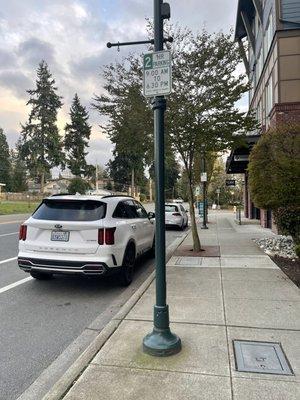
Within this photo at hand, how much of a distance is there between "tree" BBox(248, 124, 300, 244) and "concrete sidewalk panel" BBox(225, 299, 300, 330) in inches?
161

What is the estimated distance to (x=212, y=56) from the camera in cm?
1038

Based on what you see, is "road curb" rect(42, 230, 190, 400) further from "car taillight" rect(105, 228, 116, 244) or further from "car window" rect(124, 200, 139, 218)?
"car window" rect(124, 200, 139, 218)

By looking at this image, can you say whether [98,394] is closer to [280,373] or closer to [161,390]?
[161,390]

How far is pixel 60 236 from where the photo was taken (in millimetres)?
6812

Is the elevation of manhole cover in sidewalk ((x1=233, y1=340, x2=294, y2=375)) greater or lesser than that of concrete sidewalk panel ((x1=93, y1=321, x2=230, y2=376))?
lesser

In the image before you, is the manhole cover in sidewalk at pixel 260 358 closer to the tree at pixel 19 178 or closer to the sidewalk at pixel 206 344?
the sidewalk at pixel 206 344

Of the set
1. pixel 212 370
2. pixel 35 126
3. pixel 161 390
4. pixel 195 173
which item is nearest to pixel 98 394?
pixel 161 390

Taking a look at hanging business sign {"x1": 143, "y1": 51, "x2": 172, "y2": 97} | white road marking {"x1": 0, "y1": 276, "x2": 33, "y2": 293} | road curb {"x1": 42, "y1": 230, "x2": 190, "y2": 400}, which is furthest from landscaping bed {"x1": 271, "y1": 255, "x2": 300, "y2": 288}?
white road marking {"x1": 0, "y1": 276, "x2": 33, "y2": 293}

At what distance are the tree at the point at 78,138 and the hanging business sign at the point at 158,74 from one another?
223ft

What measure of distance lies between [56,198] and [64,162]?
60769mm

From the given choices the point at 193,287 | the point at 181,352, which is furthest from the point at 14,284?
the point at 181,352

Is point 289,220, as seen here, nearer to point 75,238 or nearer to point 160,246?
point 75,238

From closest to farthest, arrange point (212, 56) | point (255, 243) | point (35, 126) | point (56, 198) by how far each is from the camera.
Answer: point (56, 198) < point (212, 56) < point (255, 243) < point (35, 126)

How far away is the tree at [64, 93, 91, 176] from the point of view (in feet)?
236
